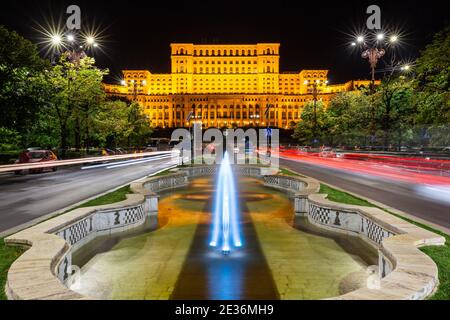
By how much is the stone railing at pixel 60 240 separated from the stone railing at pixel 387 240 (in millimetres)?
3848

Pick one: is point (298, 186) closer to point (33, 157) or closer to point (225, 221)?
point (225, 221)

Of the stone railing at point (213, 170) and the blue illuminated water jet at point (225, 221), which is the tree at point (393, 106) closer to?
the stone railing at point (213, 170)

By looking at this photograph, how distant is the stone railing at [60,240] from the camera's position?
4.91 metres

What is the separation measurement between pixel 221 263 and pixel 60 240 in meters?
3.35

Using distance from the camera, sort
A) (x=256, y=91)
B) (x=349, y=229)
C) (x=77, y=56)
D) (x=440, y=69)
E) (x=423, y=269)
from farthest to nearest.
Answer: (x=256, y=91), (x=77, y=56), (x=440, y=69), (x=349, y=229), (x=423, y=269)

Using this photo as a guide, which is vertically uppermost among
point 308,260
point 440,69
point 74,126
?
point 440,69

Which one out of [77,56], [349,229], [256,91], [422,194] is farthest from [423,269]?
[256,91]

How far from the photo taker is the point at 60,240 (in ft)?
24.3

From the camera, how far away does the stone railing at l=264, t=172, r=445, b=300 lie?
4.87 m

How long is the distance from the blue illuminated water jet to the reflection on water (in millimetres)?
258

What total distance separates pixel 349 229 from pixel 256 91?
600 ft

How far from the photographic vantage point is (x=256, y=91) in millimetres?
189875

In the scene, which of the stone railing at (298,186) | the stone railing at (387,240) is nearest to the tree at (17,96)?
the stone railing at (298,186)
